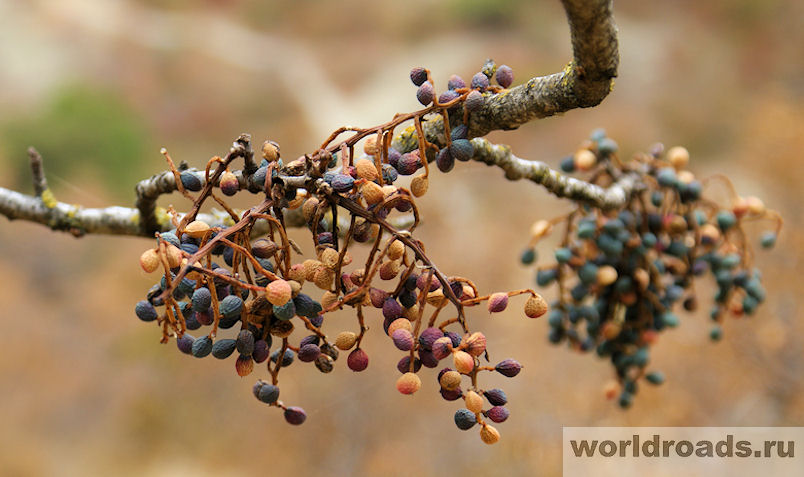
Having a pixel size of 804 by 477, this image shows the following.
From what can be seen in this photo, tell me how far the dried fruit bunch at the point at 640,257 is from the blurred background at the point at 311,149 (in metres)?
0.22

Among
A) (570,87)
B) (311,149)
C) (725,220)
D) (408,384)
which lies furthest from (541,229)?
(311,149)

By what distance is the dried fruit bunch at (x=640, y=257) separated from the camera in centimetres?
79

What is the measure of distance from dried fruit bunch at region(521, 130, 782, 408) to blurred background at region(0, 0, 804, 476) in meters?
0.22

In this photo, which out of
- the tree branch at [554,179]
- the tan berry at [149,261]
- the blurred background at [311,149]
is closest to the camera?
the tan berry at [149,261]

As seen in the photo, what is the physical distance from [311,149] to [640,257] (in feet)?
10.7

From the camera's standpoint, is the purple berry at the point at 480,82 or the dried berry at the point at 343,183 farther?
the purple berry at the point at 480,82

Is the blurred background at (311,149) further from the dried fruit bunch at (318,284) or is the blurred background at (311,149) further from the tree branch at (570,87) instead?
the dried fruit bunch at (318,284)

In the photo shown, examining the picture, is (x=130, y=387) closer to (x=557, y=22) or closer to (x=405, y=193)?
(x=405, y=193)

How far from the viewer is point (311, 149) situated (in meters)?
3.88

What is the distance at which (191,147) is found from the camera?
168 inches

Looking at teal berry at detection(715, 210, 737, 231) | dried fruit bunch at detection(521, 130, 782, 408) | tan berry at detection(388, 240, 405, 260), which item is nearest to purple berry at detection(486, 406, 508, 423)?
tan berry at detection(388, 240, 405, 260)

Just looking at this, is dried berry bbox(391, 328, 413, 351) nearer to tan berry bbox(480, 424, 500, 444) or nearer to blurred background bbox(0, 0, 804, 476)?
tan berry bbox(480, 424, 500, 444)

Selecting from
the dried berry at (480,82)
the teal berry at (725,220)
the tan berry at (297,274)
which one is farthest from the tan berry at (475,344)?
the teal berry at (725,220)

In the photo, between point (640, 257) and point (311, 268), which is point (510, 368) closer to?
point (311, 268)
